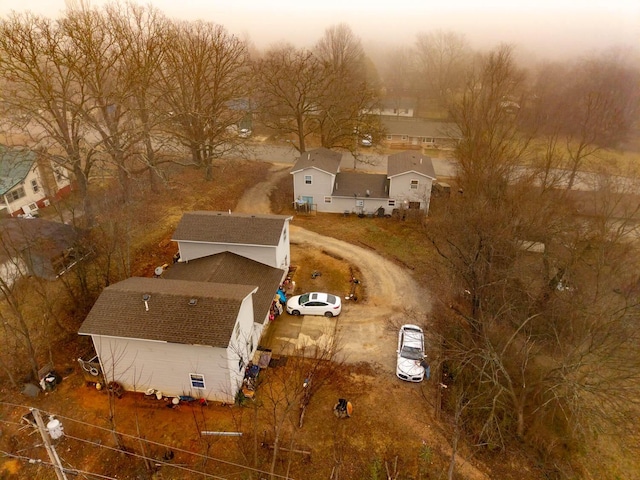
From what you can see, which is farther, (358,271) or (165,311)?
(358,271)

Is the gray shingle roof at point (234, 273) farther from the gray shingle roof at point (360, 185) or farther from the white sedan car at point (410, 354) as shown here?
the gray shingle roof at point (360, 185)

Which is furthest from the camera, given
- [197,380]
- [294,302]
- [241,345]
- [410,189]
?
[410,189]

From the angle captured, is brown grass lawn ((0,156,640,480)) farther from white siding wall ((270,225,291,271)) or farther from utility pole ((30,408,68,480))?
white siding wall ((270,225,291,271))

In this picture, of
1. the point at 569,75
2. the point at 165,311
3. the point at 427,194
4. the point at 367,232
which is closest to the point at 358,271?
the point at 367,232

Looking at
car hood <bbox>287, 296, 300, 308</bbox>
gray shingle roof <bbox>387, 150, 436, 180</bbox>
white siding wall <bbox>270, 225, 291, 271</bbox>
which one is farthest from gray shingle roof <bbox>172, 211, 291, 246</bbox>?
gray shingle roof <bbox>387, 150, 436, 180</bbox>

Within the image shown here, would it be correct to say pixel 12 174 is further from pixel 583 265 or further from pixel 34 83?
pixel 583 265

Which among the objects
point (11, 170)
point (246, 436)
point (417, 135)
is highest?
point (11, 170)

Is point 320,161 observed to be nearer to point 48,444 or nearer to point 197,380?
point 197,380

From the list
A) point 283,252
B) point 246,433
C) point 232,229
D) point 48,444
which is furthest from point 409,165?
point 48,444
